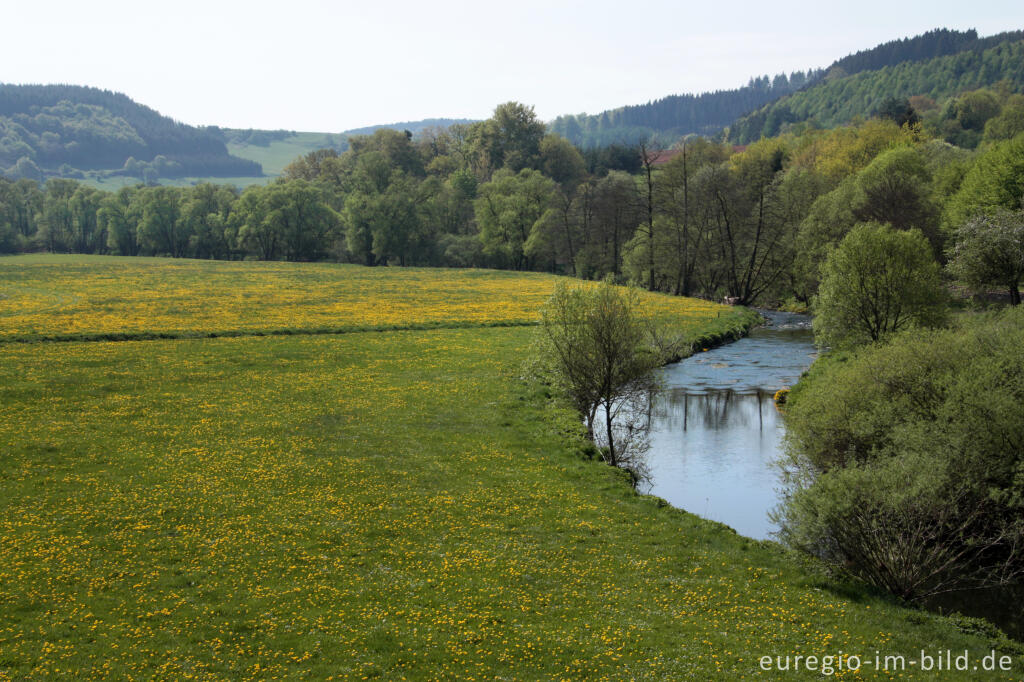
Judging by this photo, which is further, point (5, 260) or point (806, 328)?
point (5, 260)

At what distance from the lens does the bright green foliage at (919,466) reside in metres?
20.7

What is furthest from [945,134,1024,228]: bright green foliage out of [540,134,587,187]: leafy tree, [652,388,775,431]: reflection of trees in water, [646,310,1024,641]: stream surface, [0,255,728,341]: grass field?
[540,134,587,187]: leafy tree

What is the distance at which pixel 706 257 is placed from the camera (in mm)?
93750

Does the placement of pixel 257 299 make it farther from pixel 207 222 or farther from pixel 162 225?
pixel 162 225

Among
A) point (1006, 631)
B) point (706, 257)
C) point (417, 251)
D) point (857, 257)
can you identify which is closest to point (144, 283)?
point (417, 251)

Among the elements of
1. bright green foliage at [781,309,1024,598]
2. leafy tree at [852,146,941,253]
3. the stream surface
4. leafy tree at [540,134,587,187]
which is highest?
leafy tree at [540,134,587,187]

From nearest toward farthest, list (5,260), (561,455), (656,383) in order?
(561,455), (656,383), (5,260)

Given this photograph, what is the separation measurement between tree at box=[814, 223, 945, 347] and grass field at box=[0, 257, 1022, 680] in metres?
20.1

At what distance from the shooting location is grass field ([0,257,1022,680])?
16.5m

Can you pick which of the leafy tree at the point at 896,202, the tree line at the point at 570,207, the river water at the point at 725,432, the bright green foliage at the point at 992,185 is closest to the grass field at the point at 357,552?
the river water at the point at 725,432

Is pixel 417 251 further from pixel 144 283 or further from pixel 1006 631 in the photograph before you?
pixel 1006 631

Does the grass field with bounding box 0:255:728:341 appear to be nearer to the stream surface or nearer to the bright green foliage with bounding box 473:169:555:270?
the bright green foliage with bounding box 473:169:555:270

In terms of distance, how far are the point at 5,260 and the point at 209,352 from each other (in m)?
110

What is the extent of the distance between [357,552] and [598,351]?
1497cm
